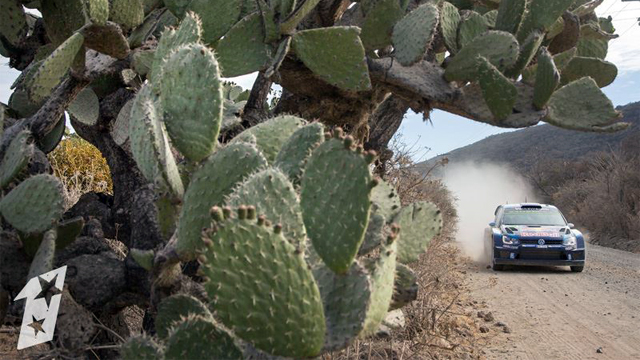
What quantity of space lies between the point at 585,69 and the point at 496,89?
123 cm

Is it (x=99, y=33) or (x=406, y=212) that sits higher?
(x=99, y=33)

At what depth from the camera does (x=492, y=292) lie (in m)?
9.17

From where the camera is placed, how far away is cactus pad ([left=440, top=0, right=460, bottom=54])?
3711 mm

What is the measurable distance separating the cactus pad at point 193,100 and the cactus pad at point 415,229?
0.65 meters

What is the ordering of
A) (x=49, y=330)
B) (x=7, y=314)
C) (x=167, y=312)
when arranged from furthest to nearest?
(x=7, y=314)
(x=49, y=330)
(x=167, y=312)

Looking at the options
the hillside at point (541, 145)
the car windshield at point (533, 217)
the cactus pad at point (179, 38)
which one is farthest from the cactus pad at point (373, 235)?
the hillside at point (541, 145)

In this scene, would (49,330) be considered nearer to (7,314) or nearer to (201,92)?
(7,314)

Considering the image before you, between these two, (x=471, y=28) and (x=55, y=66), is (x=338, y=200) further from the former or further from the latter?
(x=471, y=28)

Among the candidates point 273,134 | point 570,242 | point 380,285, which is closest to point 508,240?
point 570,242

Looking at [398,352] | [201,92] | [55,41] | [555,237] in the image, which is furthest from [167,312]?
[555,237]

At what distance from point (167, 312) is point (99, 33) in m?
1.51

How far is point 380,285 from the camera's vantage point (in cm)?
156

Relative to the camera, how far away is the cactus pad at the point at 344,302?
4.88 ft

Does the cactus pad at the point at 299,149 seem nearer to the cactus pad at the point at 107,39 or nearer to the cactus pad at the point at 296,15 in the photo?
the cactus pad at the point at 296,15
